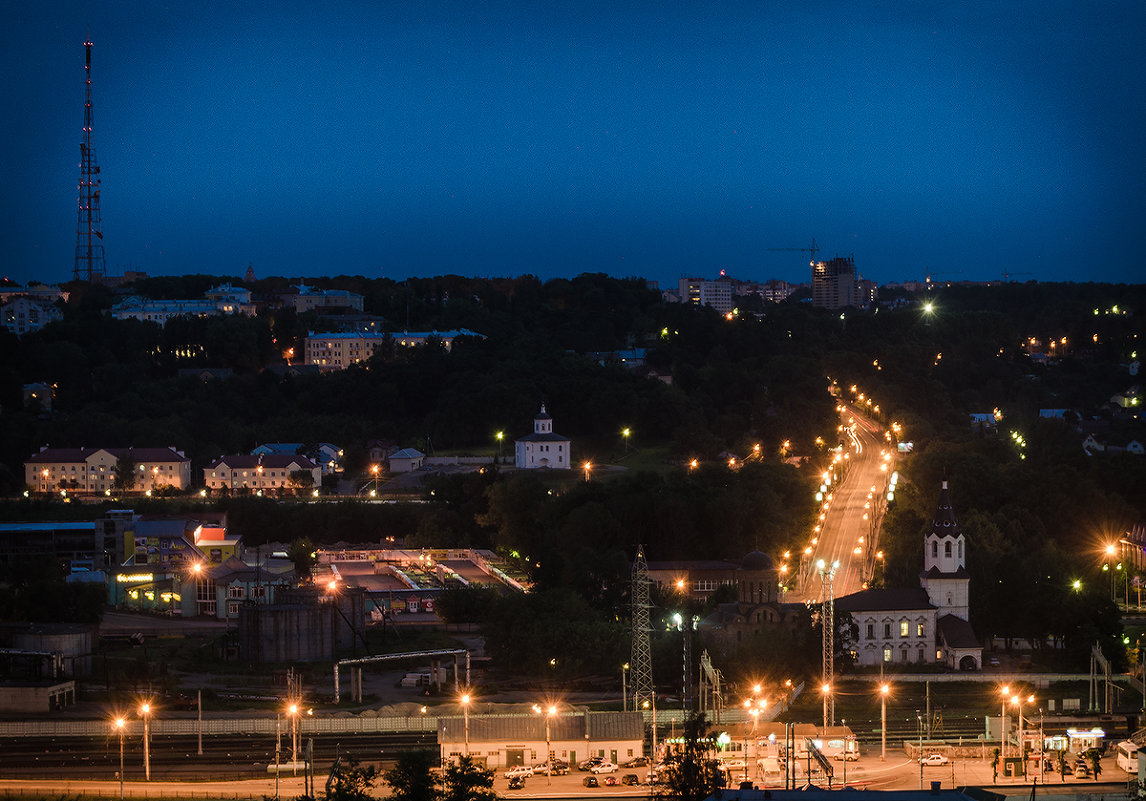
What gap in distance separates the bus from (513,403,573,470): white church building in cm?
2779

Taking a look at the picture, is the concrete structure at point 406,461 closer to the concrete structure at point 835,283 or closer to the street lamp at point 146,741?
the street lamp at point 146,741

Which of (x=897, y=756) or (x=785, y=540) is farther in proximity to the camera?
(x=785, y=540)

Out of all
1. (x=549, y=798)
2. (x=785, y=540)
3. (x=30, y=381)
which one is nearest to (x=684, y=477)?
(x=785, y=540)

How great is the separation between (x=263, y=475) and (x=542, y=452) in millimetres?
8109

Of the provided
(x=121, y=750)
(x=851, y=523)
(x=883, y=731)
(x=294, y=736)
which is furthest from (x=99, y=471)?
(x=883, y=731)

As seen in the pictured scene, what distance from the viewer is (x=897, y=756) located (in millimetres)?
22266

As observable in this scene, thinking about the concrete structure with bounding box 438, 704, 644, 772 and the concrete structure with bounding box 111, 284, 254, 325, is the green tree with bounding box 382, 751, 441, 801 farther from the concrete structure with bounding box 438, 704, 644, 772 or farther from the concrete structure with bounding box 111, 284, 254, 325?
the concrete structure with bounding box 111, 284, 254, 325

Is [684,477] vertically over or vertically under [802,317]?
under

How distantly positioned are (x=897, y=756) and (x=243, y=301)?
2295 inches

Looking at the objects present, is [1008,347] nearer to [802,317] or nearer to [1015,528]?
→ [802,317]

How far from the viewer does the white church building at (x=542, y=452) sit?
161ft

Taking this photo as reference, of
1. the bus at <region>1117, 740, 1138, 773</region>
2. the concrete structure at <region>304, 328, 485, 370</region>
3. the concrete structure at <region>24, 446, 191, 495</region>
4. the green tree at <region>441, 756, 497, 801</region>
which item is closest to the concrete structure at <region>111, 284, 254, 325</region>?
the concrete structure at <region>304, 328, 485, 370</region>

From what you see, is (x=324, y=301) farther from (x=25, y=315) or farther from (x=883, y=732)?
(x=883, y=732)


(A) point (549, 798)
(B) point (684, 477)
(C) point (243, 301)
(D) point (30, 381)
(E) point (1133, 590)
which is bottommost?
(A) point (549, 798)
